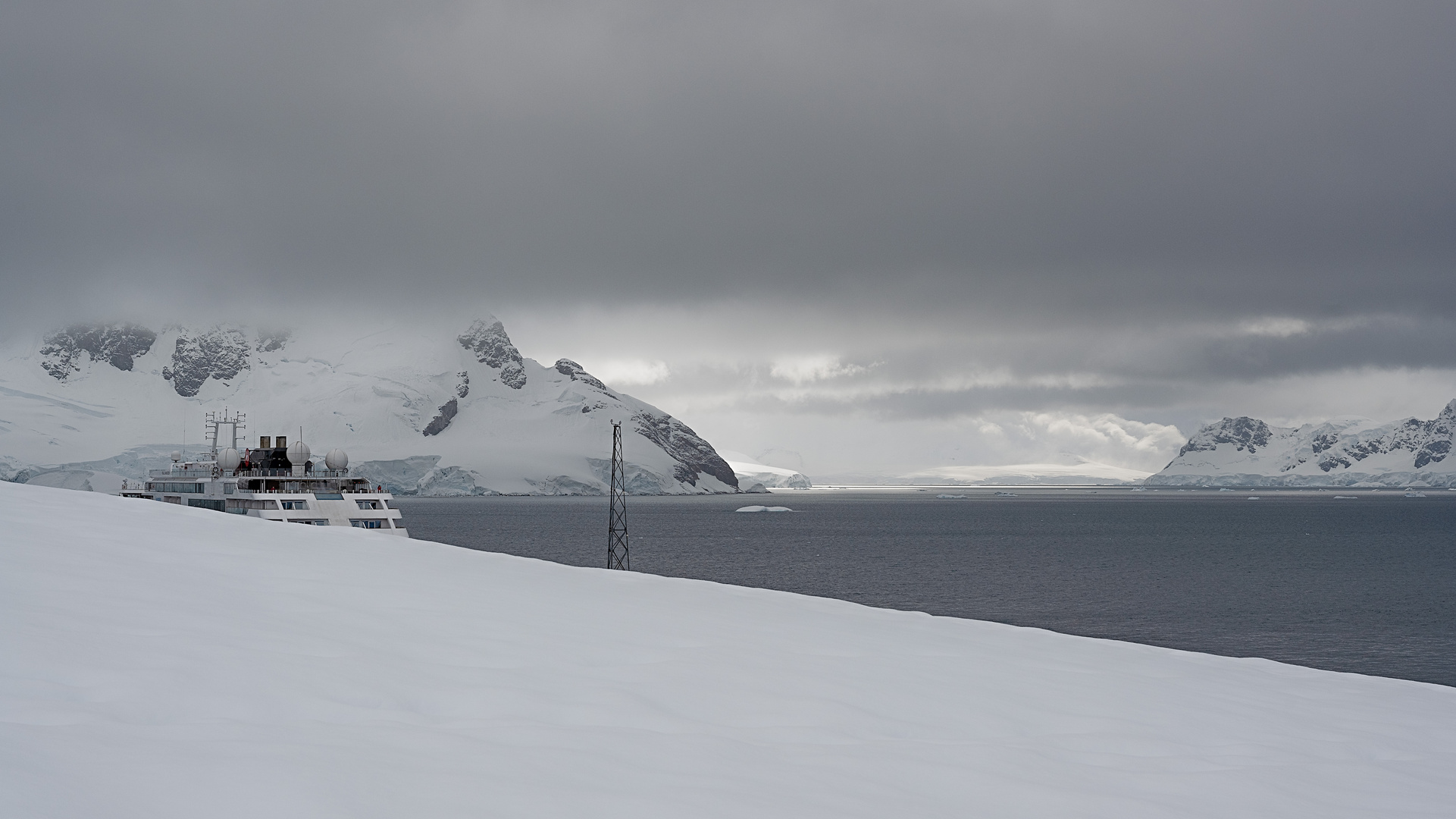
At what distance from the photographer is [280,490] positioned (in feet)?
315

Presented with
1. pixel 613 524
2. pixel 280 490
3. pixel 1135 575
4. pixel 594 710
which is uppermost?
pixel 280 490

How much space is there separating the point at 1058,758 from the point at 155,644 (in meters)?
8.15

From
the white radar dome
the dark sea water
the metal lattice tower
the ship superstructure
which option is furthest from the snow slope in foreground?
the white radar dome

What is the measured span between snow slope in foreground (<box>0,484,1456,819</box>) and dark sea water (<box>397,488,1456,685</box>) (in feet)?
131

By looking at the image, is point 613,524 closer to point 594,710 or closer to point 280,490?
point 280,490

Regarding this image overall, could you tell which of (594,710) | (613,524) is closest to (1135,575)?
(613,524)

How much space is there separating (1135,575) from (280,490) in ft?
251

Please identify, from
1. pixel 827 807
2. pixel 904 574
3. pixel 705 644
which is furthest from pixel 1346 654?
pixel 827 807

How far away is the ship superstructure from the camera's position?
91.6 metres

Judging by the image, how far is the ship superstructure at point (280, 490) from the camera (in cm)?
9156

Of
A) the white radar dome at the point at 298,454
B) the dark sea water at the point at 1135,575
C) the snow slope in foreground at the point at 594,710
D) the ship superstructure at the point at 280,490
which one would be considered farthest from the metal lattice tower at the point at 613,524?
the white radar dome at the point at 298,454

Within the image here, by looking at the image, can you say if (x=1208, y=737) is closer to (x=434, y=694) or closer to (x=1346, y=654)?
(x=434, y=694)

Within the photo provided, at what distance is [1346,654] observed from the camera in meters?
50.8

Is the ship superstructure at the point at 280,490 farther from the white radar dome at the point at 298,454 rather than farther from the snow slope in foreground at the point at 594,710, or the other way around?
the snow slope in foreground at the point at 594,710
